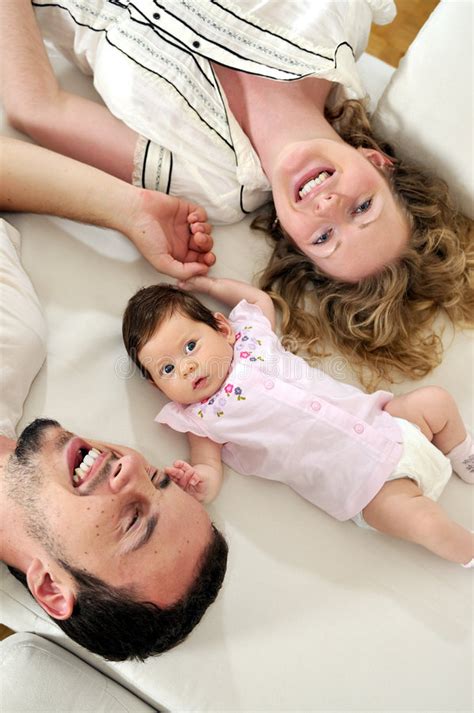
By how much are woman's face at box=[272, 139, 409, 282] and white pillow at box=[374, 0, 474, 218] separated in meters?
0.19

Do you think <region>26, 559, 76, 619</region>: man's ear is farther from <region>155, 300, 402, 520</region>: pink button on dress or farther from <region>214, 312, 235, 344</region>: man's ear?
<region>214, 312, 235, 344</region>: man's ear

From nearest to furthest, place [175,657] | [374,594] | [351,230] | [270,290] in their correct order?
[175,657], [374,594], [351,230], [270,290]

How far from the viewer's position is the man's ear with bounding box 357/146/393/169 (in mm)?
1365

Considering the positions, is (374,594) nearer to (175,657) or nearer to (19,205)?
(175,657)

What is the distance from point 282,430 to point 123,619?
45 cm

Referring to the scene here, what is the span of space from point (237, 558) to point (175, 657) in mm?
199

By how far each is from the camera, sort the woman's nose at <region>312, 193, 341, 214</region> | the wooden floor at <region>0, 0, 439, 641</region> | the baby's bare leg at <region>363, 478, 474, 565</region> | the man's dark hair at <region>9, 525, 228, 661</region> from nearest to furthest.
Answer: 1. the man's dark hair at <region>9, 525, 228, 661</region>
2. the baby's bare leg at <region>363, 478, 474, 565</region>
3. the woman's nose at <region>312, 193, 341, 214</region>
4. the wooden floor at <region>0, 0, 439, 641</region>

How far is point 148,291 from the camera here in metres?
1.20

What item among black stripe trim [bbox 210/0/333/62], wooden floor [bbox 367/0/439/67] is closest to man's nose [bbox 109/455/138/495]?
black stripe trim [bbox 210/0/333/62]

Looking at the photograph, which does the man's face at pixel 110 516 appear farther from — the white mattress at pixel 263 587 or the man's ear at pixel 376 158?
the man's ear at pixel 376 158

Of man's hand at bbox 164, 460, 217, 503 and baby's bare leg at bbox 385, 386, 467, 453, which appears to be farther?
baby's bare leg at bbox 385, 386, 467, 453

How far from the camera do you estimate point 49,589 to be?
88 centimetres

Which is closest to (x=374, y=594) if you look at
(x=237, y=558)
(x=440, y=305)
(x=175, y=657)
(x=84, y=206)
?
(x=237, y=558)

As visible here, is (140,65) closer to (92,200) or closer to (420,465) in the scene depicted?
(92,200)
